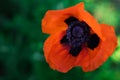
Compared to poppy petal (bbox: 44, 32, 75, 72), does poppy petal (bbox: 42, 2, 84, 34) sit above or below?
above

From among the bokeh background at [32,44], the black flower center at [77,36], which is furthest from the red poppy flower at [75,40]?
the bokeh background at [32,44]

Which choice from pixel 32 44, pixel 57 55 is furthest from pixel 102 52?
pixel 32 44

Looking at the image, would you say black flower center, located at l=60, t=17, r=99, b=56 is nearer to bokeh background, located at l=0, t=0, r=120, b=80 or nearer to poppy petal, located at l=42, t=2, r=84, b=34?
poppy petal, located at l=42, t=2, r=84, b=34

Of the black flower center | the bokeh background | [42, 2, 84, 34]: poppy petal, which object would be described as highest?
[42, 2, 84, 34]: poppy petal

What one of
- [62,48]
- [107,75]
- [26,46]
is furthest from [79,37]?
[26,46]

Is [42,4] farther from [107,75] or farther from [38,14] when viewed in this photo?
[107,75]

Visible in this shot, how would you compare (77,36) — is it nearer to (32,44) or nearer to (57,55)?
(57,55)

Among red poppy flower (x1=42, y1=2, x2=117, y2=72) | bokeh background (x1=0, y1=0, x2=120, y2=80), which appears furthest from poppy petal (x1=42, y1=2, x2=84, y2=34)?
bokeh background (x1=0, y1=0, x2=120, y2=80)
